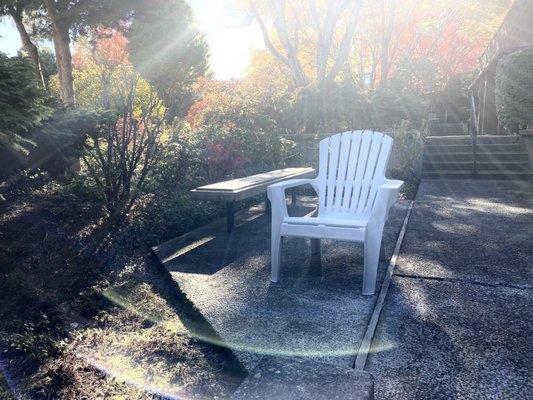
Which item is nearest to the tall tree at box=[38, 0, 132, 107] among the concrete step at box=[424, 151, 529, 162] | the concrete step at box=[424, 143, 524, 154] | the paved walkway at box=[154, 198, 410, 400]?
the paved walkway at box=[154, 198, 410, 400]

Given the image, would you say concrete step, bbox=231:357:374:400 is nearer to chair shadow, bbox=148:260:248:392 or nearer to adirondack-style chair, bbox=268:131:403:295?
chair shadow, bbox=148:260:248:392

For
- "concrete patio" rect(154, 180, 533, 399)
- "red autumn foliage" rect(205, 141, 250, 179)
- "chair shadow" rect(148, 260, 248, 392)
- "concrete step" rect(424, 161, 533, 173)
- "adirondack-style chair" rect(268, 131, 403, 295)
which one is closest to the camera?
"concrete patio" rect(154, 180, 533, 399)

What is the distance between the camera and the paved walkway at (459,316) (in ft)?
6.33

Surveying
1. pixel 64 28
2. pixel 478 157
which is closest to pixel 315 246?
pixel 478 157

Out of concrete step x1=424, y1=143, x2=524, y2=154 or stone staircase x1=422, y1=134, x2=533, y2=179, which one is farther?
concrete step x1=424, y1=143, x2=524, y2=154

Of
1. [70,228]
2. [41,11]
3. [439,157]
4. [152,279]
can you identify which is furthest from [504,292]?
[41,11]

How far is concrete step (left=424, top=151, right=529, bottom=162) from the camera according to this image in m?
8.74

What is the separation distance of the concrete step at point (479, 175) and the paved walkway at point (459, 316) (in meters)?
3.84

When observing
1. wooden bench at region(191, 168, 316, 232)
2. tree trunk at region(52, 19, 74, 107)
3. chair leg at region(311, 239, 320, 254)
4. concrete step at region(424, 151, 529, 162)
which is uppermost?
tree trunk at region(52, 19, 74, 107)

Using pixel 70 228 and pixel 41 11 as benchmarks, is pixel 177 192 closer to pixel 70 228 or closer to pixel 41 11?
pixel 70 228

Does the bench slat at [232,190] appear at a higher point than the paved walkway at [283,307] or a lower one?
higher

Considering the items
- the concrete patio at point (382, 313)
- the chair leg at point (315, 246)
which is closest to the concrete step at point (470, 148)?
the concrete patio at point (382, 313)

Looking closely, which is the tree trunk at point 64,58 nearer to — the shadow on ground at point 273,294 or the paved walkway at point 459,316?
the shadow on ground at point 273,294

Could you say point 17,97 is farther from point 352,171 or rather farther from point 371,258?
point 371,258
